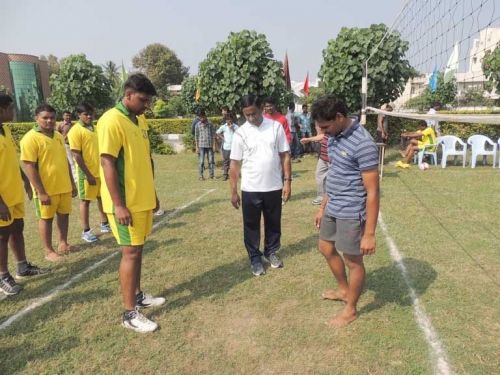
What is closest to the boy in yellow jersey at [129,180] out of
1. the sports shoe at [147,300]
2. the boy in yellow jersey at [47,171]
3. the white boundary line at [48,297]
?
the sports shoe at [147,300]

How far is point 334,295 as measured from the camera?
351 cm

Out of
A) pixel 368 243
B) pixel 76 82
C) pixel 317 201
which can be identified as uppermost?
pixel 76 82

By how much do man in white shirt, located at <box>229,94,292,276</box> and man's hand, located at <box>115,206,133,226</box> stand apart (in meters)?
1.39

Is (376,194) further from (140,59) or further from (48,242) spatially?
(140,59)

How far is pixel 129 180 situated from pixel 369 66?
9.87m

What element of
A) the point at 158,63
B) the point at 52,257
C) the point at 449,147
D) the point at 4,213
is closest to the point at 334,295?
the point at 4,213

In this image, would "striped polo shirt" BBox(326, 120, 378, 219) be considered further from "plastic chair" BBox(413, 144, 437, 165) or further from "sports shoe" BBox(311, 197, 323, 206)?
"plastic chair" BBox(413, 144, 437, 165)

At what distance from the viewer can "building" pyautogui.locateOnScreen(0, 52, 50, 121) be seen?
3984 cm

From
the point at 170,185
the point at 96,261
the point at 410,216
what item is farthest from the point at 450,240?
the point at 170,185

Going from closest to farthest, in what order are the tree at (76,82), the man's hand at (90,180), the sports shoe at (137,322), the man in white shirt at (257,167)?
the sports shoe at (137,322) < the man in white shirt at (257,167) < the man's hand at (90,180) < the tree at (76,82)

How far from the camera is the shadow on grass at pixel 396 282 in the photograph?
11.3ft

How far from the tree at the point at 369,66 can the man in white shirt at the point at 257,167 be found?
322 inches

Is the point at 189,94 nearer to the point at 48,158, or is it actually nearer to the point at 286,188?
the point at 48,158

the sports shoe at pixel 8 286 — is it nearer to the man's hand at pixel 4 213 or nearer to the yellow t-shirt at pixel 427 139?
the man's hand at pixel 4 213
